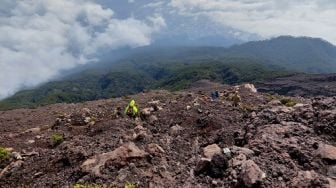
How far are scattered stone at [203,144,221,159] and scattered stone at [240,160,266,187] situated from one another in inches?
70.1

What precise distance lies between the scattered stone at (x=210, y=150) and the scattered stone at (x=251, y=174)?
178 centimetres

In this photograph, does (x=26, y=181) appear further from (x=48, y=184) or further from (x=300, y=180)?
(x=300, y=180)

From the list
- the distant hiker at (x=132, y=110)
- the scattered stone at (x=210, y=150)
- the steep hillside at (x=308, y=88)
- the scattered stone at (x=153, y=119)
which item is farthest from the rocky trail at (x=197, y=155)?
the steep hillside at (x=308, y=88)

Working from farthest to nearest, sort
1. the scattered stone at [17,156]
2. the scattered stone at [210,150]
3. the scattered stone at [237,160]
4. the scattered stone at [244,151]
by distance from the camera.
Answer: the scattered stone at [17,156] < the scattered stone at [210,150] < the scattered stone at [244,151] < the scattered stone at [237,160]

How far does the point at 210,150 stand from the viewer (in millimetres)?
14039

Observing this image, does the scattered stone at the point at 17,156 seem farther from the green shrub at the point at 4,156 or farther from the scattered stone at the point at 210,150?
the scattered stone at the point at 210,150

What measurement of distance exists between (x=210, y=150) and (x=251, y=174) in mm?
3024

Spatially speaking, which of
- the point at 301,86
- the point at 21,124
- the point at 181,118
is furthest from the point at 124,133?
the point at 301,86

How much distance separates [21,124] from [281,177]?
34.1 m

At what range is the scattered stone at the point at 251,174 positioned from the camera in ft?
35.8

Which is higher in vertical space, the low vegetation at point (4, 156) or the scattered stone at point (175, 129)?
the scattered stone at point (175, 129)

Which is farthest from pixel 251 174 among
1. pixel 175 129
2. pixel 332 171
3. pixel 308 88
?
pixel 308 88

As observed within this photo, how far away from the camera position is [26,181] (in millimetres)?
15188

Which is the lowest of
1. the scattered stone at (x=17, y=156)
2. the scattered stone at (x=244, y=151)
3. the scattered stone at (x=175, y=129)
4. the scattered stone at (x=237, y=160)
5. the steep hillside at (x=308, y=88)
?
the steep hillside at (x=308, y=88)
